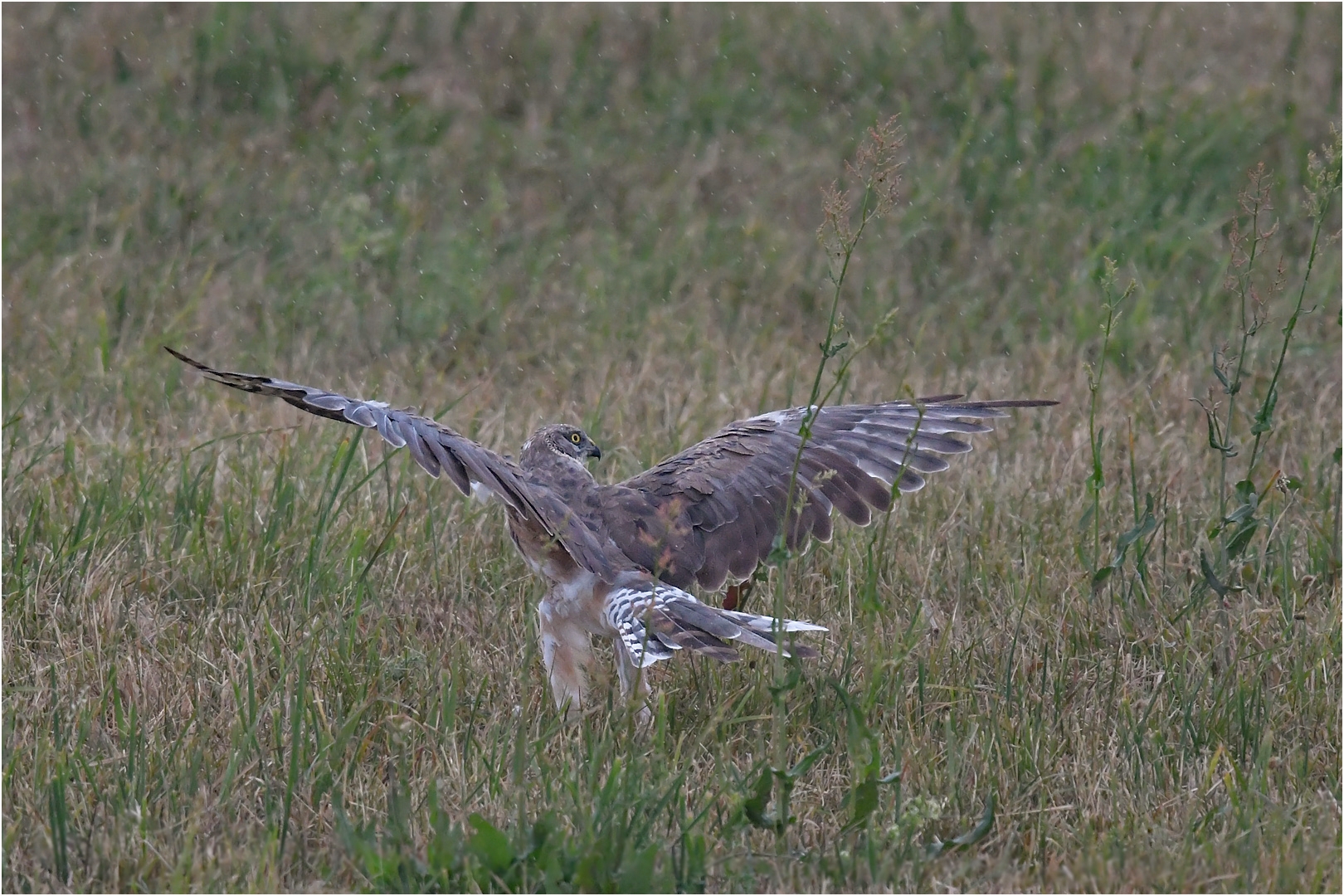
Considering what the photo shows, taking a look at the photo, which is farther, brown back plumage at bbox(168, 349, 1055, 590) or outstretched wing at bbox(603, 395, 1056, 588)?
outstretched wing at bbox(603, 395, 1056, 588)

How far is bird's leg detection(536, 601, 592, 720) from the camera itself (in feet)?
14.6

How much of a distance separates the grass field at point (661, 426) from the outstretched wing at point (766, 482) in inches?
9.6

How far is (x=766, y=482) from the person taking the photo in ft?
15.9

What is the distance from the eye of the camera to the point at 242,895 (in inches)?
135

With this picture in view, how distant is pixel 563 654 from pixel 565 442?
0.80 m

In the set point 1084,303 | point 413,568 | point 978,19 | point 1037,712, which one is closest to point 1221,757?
point 1037,712

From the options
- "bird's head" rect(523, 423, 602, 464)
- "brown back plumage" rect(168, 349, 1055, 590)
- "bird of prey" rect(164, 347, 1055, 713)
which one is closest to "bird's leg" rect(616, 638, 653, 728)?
"bird of prey" rect(164, 347, 1055, 713)

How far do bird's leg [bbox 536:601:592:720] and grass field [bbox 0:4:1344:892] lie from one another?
88 millimetres

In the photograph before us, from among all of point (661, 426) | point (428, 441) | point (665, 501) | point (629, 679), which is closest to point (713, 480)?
point (665, 501)

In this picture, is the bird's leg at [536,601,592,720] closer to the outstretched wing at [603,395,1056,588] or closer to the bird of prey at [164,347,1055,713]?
the bird of prey at [164,347,1055,713]

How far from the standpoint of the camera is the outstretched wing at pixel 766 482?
4.69m

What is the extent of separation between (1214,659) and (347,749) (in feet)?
8.02

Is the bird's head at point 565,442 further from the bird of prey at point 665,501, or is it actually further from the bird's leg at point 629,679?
the bird's leg at point 629,679

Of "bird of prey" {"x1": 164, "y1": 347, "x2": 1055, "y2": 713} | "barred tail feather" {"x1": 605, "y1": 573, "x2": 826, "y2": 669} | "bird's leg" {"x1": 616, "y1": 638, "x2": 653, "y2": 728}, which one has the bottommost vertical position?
"bird's leg" {"x1": 616, "y1": 638, "x2": 653, "y2": 728}
